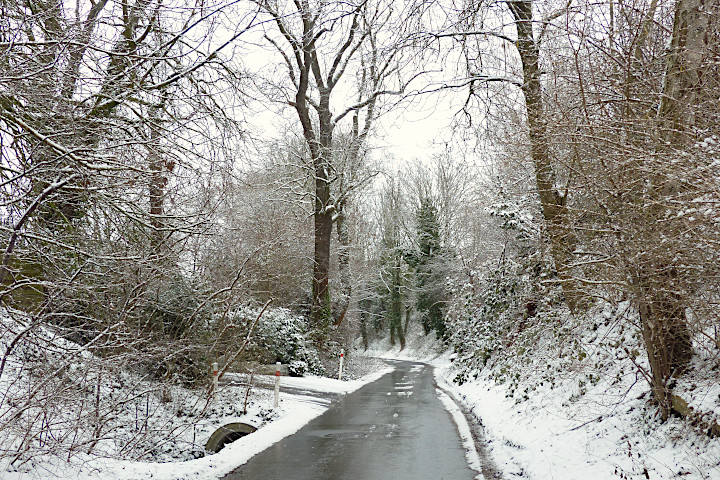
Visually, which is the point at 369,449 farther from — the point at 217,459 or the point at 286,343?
the point at 286,343

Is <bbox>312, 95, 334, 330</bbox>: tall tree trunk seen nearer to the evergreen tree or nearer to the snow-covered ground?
the snow-covered ground

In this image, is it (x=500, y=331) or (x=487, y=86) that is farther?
(x=500, y=331)

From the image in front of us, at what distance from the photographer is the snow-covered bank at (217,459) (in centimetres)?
604

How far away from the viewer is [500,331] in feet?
63.2

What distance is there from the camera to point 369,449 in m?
9.12

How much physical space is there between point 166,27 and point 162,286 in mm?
6945

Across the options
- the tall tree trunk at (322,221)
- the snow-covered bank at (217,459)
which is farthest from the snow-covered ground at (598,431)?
the tall tree trunk at (322,221)

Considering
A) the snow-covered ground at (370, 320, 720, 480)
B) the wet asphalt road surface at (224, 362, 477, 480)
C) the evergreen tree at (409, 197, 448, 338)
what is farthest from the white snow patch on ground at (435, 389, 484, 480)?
the evergreen tree at (409, 197, 448, 338)

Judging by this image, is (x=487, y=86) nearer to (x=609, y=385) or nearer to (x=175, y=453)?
(x=609, y=385)

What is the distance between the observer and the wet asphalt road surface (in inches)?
293

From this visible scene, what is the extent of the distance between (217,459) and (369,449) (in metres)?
2.43

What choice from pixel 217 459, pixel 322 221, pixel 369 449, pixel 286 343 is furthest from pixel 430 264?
pixel 217 459

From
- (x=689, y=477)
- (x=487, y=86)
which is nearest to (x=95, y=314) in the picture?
(x=487, y=86)

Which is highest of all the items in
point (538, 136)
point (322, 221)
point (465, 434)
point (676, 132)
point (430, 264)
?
point (430, 264)
